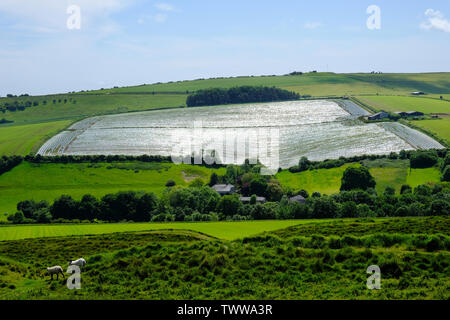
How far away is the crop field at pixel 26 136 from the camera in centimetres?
12925

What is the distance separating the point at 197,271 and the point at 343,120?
133321mm

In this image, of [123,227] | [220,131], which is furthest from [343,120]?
[123,227]

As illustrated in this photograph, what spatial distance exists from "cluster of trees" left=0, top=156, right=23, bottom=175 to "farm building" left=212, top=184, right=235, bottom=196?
5255 cm

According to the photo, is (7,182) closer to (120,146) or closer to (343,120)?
(120,146)

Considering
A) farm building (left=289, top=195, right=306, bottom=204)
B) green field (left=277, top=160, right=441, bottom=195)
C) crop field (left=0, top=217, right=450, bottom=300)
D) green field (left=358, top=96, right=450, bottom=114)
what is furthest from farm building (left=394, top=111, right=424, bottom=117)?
crop field (left=0, top=217, right=450, bottom=300)

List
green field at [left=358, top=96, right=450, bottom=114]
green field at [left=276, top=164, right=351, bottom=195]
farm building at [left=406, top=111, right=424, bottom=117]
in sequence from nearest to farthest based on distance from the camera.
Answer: green field at [left=276, top=164, right=351, bottom=195] < farm building at [left=406, top=111, right=424, bottom=117] < green field at [left=358, top=96, right=450, bottom=114]

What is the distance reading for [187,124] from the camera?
163 m

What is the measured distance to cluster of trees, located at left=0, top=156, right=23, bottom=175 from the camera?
111319 millimetres

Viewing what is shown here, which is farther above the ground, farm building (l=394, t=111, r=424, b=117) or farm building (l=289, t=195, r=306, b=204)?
farm building (l=394, t=111, r=424, b=117)

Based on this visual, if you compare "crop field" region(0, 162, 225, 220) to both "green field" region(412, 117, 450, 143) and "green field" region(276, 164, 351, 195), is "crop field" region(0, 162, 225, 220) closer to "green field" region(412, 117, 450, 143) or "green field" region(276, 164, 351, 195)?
"green field" region(276, 164, 351, 195)

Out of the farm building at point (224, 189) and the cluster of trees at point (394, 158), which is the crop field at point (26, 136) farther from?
the cluster of trees at point (394, 158)

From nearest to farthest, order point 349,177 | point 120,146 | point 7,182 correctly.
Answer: point 349,177 < point 7,182 < point 120,146

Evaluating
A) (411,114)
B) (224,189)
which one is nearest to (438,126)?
(411,114)

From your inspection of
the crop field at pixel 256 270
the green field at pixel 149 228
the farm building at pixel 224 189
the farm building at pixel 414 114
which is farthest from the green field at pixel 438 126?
the crop field at pixel 256 270
